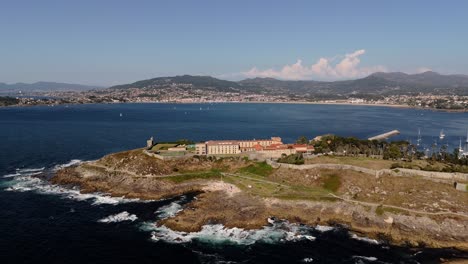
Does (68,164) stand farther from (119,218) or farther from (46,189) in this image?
(119,218)

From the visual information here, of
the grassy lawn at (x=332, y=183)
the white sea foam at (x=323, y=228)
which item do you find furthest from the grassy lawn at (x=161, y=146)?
the white sea foam at (x=323, y=228)

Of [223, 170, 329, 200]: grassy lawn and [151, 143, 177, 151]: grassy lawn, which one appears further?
[151, 143, 177, 151]: grassy lawn

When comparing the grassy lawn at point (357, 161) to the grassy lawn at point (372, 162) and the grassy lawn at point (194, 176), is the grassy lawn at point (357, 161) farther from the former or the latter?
the grassy lawn at point (194, 176)

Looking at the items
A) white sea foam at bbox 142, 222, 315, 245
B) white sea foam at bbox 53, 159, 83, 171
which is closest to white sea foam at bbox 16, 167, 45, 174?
white sea foam at bbox 53, 159, 83, 171

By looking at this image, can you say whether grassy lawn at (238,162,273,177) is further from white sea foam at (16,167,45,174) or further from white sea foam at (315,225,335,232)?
white sea foam at (16,167,45,174)

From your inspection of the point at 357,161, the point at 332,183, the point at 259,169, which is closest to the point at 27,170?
the point at 259,169

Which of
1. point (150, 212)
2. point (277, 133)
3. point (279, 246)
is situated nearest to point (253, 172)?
point (150, 212)
